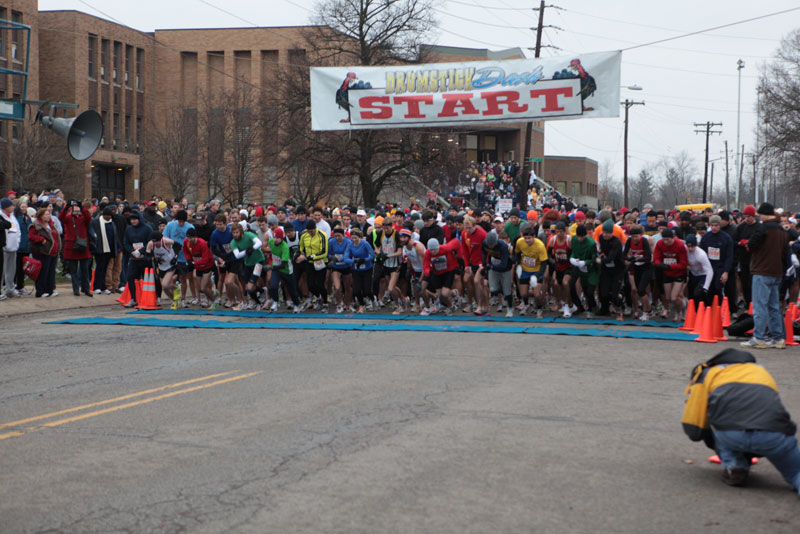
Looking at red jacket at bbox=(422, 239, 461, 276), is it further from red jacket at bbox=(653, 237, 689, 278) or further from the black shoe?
the black shoe

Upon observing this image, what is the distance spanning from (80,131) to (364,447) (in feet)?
29.6

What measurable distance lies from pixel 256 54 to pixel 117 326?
171 ft

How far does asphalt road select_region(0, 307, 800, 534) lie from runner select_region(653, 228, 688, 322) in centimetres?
431

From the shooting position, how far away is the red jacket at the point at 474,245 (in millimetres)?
17688

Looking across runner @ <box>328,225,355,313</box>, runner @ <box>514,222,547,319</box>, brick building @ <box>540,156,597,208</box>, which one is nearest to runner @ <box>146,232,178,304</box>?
runner @ <box>328,225,355,313</box>

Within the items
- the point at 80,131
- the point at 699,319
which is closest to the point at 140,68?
the point at 80,131

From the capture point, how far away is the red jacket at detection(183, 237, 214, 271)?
18109 millimetres

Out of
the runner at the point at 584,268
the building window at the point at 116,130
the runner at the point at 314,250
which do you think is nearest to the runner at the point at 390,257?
the runner at the point at 314,250

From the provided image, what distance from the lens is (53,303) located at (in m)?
19.0

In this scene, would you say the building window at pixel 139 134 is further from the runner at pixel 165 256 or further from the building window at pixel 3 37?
the runner at pixel 165 256

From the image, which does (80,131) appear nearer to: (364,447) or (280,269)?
(280,269)

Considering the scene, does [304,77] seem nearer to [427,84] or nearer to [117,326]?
[427,84]

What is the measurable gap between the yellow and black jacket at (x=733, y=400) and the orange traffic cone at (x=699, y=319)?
27.1 ft

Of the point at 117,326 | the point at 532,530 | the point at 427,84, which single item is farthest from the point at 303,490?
the point at 427,84
